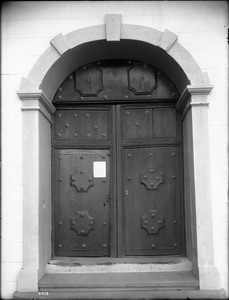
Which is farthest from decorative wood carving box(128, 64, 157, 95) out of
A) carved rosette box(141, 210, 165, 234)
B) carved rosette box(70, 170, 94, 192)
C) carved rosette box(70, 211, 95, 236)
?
carved rosette box(70, 211, 95, 236)

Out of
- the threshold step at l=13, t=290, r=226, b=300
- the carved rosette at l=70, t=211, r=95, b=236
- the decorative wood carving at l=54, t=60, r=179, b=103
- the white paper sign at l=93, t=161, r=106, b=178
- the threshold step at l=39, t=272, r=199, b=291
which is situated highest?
the decorative wood carving at l=54, t=60, r=179, b=103

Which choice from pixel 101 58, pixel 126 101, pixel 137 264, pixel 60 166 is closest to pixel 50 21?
pixel 101 58

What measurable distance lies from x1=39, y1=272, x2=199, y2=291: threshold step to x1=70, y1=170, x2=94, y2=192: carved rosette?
3.41ft

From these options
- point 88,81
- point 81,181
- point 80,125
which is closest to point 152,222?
A: point 81,181

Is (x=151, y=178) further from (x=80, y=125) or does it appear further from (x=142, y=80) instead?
(x=142, y=80)

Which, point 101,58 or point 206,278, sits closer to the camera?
point 206,278

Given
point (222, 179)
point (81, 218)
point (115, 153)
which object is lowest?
point (81, 218)

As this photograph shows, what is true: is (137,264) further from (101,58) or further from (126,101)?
(101,58)

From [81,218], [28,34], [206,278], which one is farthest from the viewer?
[81,218]

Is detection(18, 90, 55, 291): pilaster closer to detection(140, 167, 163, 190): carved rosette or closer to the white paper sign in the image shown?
the white paper sign

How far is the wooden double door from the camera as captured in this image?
578 cm

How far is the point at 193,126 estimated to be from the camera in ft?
17.1

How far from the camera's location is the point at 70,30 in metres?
5.40

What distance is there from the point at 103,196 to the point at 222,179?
4.95ft
